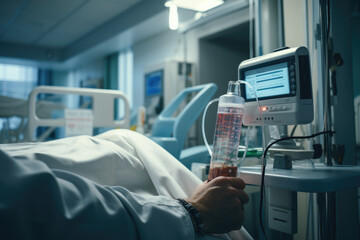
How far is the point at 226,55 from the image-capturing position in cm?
368

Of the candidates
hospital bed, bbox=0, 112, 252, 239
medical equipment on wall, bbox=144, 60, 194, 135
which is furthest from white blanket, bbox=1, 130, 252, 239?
medical equipment on wall, bbox=144, 60, 194, 135

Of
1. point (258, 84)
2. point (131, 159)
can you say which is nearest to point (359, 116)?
point (258, 84)

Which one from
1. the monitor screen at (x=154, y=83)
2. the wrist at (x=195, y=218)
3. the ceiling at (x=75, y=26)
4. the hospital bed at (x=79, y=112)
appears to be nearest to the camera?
the wrist at (x=195, y=218)

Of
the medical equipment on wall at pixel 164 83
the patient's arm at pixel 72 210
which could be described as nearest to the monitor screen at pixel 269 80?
the patient's arm at pixel 72 210

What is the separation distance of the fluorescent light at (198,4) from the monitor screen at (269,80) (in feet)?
2.75

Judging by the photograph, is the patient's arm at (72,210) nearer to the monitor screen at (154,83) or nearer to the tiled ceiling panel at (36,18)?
the monitor screen at (154,83)

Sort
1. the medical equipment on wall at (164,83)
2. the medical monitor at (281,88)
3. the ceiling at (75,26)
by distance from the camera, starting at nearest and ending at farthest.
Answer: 1. the medical monitor at (281,88)
2. the medical equipment on wall at (164,83)
3. the ceiling at (75,26)

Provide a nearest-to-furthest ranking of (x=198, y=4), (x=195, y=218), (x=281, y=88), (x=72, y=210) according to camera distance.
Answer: (x=72, y=210), (x=195, y=218), (x=281, y=88), (x=198, y=4)

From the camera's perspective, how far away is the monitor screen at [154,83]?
11.9ft

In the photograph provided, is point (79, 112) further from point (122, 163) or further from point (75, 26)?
point (75, 26)

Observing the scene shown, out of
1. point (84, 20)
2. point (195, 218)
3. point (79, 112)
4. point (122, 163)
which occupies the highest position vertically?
point (84, 20)

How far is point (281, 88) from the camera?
92 centimetres

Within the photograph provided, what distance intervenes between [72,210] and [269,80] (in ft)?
2.28

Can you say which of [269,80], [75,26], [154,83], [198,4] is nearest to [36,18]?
[75,26]
